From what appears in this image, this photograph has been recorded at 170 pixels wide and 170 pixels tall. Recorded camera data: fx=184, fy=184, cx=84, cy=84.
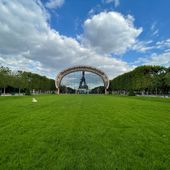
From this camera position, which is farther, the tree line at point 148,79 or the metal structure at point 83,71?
the metal structure at point 83,71

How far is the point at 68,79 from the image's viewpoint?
11038 centimetres

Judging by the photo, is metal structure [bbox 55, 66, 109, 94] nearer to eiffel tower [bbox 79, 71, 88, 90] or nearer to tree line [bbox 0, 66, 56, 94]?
eiffel tower [bbox 79, 71, 88, 90]

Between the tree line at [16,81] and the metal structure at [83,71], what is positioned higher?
the metal structure at [83,71]

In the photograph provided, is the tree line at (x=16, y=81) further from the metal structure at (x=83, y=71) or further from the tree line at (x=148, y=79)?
the tree line at (x=148, y=79)

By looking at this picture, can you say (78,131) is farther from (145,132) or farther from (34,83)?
(34,83)

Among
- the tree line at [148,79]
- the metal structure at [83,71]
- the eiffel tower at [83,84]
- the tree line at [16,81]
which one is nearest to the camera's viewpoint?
the tree line at [16,81]

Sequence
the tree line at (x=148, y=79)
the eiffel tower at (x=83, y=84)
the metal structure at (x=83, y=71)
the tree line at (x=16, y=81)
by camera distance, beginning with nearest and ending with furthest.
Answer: the tree line at (x=16, y=81), the tree line at (x=148, y=79), the metal structure at (x=83, y=71), the eiffel tower at (x=83, y=84)

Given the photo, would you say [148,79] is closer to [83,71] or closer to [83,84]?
[83,71]

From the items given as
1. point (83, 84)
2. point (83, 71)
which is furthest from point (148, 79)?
point (83, 84)

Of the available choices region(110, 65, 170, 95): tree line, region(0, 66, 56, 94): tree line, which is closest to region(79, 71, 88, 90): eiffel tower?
region(0, 66, 56, 94): tree line

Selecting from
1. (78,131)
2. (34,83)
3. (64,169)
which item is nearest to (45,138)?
(78,131)

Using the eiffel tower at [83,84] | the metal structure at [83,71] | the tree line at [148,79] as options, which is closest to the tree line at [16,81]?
the metal structure at [83,71]

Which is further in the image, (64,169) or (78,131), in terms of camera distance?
(78,131)

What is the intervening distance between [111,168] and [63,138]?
2.21m
